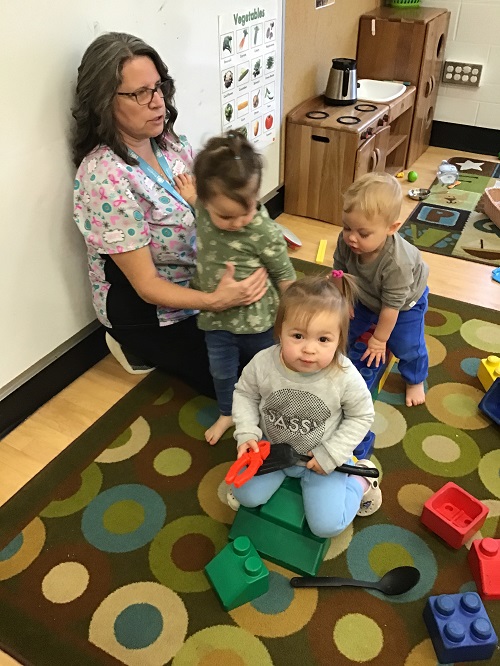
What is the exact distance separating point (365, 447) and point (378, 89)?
6.40 feet

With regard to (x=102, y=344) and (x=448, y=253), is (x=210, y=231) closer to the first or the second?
(x=102, y=344)

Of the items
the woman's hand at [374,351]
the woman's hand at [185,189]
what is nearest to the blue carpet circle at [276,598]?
the woman's hand at [374,351]

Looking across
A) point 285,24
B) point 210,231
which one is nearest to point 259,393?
point 210,231

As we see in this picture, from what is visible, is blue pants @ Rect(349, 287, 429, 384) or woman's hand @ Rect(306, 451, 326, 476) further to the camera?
blue pants @ Rect(349, 287, 429, 384)

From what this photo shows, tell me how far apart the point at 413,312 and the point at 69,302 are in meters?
0.88

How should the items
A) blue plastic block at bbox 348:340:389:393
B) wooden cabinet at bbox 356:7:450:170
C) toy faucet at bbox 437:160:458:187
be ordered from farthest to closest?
toy faucet at bbox 437:160:458:187 < wooden cabinet at bbox 356:7:450:170 < blue plastic block at bbox 348:340:389:393

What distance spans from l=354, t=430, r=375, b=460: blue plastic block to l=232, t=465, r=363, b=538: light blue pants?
4.2 inches

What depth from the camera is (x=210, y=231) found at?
3.99 feet

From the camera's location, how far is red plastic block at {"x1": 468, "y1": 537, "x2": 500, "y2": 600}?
1107 millimetres

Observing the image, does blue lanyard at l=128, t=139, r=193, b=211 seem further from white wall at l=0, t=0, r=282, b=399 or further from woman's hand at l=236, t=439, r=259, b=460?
woman's hand at l=236, t=439, r=259, b=460

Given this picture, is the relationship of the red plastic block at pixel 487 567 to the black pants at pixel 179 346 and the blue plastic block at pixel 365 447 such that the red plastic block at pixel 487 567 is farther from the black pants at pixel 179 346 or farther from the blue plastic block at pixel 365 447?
the black pants at pixel 179 346

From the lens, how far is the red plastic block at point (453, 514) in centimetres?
118

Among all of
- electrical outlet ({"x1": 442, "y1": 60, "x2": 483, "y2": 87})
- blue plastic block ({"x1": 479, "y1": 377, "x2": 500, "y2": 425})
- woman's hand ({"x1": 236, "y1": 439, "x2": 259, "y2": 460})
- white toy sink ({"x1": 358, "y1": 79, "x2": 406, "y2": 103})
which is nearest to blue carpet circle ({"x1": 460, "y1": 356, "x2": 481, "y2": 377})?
blue plastic block ({"x1": 479, "y1": 377, "x2": 500, "y2": 425})

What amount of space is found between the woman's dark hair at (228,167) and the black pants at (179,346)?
50cm
